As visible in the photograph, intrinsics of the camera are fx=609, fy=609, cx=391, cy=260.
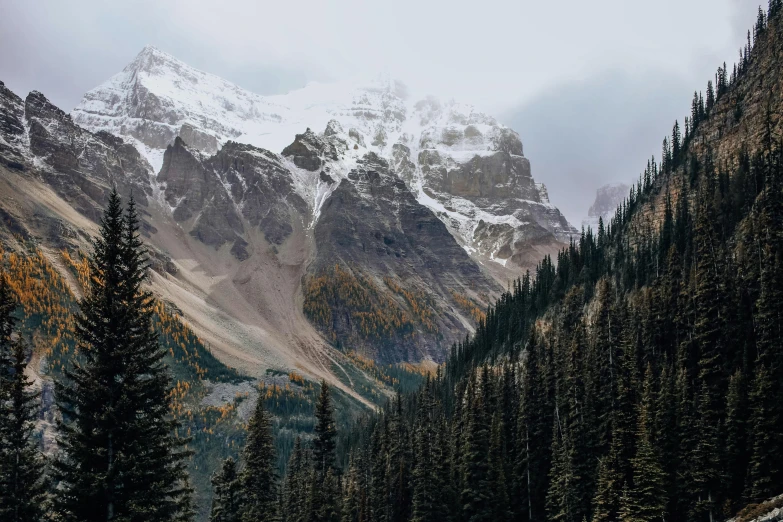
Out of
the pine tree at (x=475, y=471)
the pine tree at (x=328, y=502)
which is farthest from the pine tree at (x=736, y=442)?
the pine tree at (x=328, y=502)

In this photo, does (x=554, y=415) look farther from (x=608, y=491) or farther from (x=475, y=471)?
(x=608, y=491)

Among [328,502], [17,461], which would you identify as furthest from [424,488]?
[17,461]

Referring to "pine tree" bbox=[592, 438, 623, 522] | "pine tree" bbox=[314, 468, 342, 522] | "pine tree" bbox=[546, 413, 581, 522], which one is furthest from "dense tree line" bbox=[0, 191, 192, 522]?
"pine tree" bbox=[546, 413, 581, 522]

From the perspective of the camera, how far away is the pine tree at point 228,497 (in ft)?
179

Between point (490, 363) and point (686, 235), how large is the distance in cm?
5715

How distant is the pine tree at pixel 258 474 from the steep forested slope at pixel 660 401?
12619mm

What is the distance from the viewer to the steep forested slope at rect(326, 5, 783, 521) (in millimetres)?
48781

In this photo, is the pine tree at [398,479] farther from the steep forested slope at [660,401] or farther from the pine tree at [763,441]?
the pine tree at [763,441]

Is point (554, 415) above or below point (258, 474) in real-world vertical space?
above

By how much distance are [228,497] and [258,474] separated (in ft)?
10.5

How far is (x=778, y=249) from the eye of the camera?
57938 mm

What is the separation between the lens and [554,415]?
68.0 m

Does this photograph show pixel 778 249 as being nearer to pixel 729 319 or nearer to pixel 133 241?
pixel 729 319

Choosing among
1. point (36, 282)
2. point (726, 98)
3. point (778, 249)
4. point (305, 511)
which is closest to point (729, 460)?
point (778, 249)
